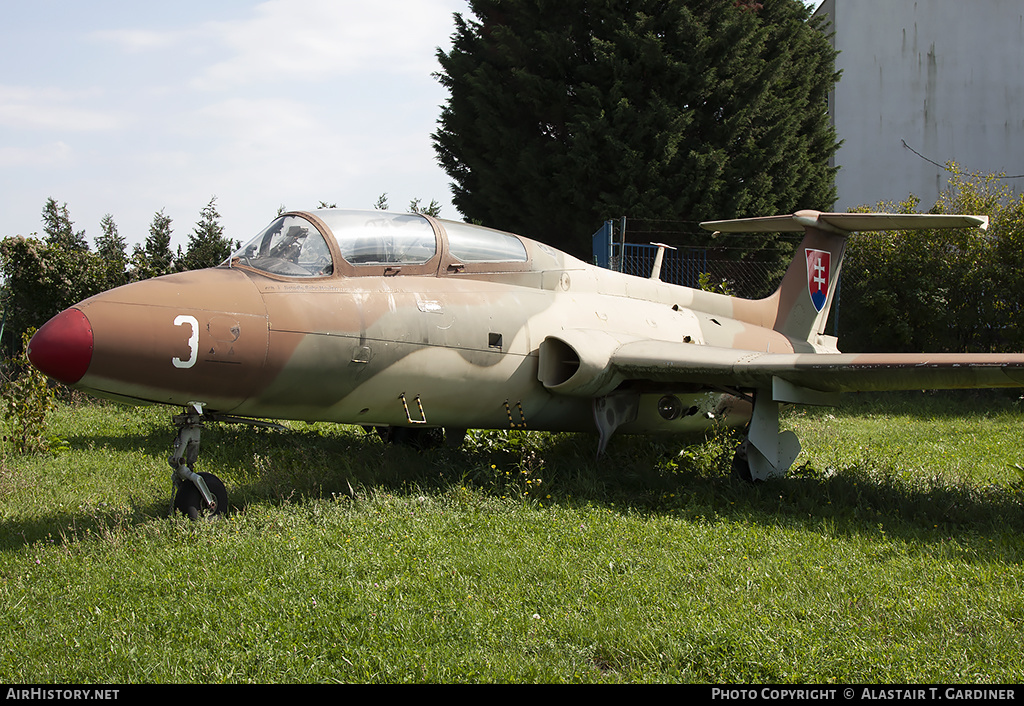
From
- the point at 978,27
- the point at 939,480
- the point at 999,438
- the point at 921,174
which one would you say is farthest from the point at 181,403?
the point at 978,27

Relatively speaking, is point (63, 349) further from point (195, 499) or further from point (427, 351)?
point (427, 351)

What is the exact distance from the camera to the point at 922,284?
15.9m

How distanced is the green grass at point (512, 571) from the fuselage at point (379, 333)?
73 cm

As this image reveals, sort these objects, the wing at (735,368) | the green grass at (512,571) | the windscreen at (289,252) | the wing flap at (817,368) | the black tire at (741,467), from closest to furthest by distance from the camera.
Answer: the green grass at (512,571), the windscreen at (289,252), the wing flap at (817,368), the wing at (735,368), the black tire at (741,467)

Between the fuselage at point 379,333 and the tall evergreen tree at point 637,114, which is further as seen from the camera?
the tall evergreen tree at point 637,114

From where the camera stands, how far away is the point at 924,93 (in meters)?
25.4

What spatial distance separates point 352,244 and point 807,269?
22.7 ft

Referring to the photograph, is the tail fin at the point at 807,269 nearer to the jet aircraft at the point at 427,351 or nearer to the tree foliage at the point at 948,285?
the jet aircraft at the point at 427,351

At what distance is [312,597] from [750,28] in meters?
15.5

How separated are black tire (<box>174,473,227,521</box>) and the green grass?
0.12 m

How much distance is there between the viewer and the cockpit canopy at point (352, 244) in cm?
614

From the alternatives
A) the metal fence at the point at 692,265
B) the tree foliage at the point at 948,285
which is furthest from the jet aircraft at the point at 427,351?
the tree foliage at the point at 948,285

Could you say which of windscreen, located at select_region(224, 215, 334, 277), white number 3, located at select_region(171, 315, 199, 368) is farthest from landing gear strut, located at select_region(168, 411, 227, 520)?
windscreen, located at select_region(224, 215, 334, 277)

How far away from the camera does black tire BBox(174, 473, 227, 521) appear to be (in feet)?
18.6
